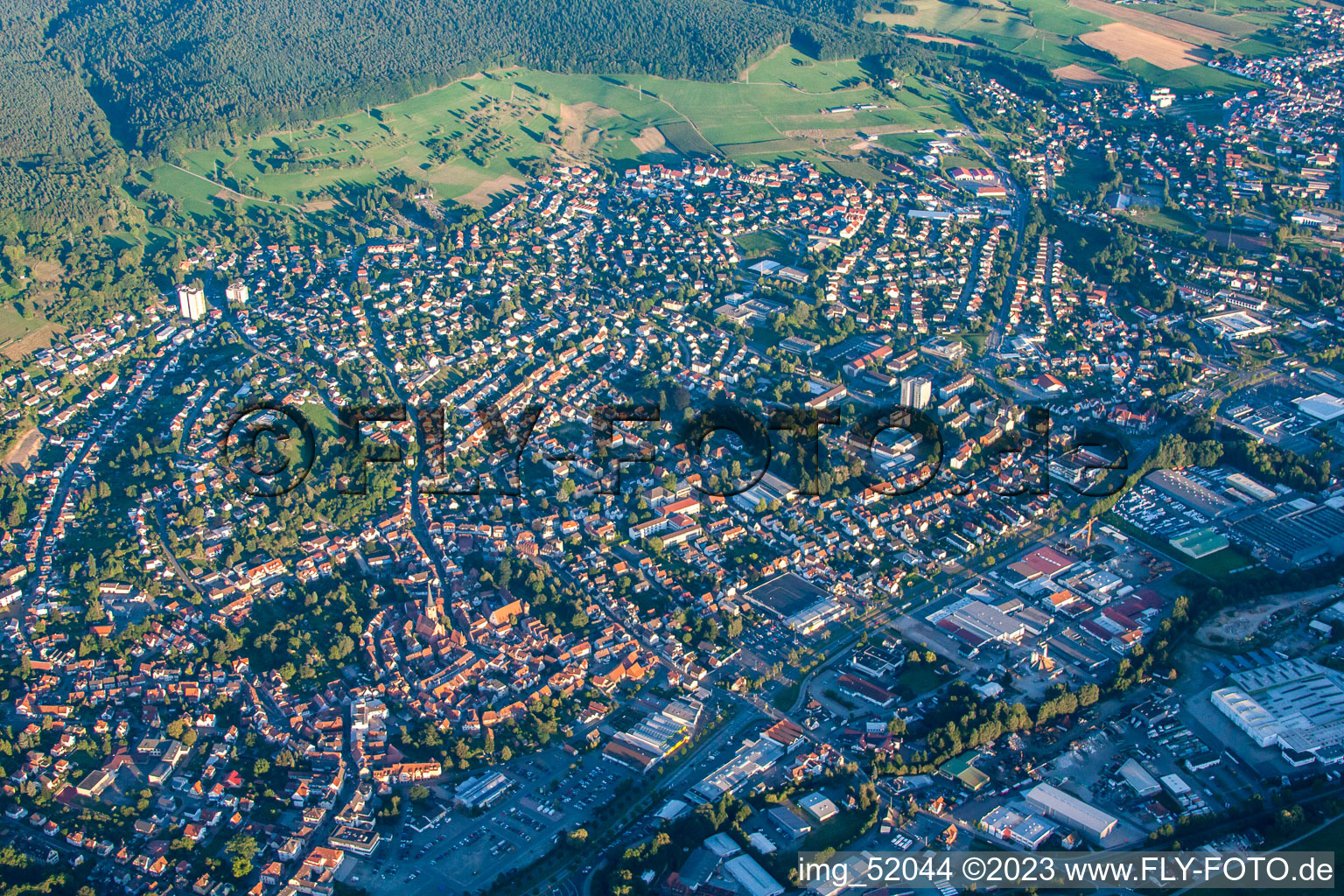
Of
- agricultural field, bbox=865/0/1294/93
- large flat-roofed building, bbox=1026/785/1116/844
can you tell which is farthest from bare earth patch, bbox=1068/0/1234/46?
large flat-roofed building, bbox=1026/785/1116/844

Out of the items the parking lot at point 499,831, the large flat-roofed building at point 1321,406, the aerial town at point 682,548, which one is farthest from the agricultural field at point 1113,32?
the parking lot at point 499,831

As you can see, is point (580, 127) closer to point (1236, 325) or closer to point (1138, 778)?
point (1236, 325)

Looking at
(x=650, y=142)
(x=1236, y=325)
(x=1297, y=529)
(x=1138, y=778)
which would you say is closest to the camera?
(x=1138, y=778)

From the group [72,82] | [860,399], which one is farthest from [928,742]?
[72,82]

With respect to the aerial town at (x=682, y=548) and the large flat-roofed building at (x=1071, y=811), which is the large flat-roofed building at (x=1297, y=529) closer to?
the aerial town at (x=682, y=548)

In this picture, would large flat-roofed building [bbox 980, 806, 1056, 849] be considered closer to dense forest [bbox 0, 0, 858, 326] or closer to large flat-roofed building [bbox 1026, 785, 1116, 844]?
large flat-roofed building [bbox 1026, 785, 1116, 844]

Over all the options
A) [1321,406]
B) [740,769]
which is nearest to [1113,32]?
[1321,406]
